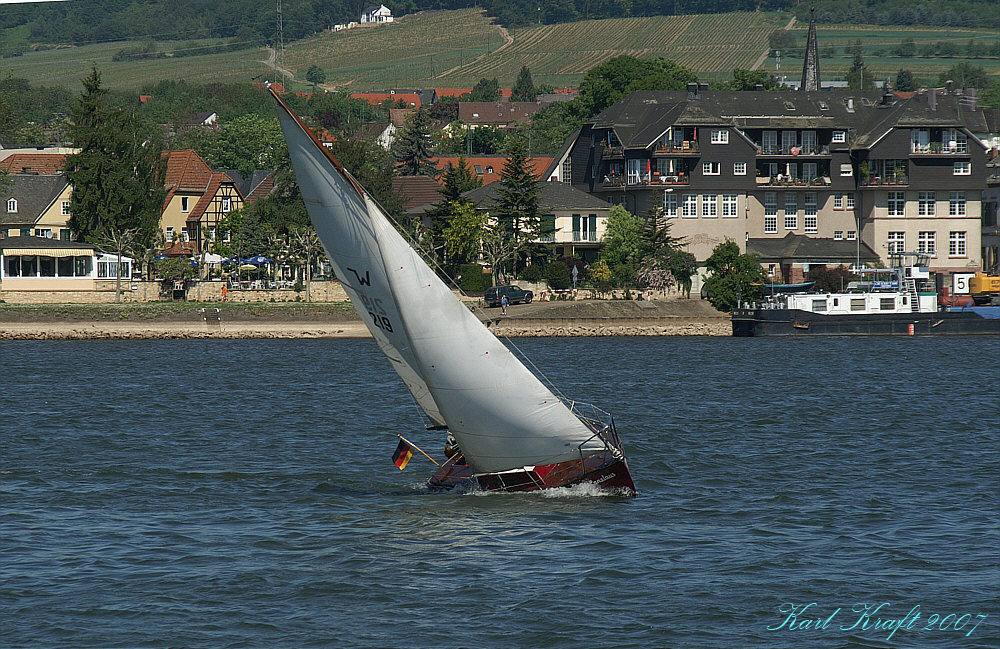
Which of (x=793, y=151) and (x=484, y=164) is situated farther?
(x=484, y=164)

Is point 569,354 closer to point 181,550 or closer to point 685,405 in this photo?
point 685,405

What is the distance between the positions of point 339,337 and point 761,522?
5320 centimetres

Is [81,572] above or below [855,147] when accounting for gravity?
below

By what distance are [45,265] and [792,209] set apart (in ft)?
169

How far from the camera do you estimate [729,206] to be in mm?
90062

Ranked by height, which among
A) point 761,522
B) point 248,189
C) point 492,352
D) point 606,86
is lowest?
point 761,522

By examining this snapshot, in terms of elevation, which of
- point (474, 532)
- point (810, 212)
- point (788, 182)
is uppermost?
point (788, 182)

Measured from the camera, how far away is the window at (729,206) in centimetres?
8988

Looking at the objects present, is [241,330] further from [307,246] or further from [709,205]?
[709,205]

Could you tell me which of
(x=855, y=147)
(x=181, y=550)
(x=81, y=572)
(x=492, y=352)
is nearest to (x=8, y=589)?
(x=81, y=572)

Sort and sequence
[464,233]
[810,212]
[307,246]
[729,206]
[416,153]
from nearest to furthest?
[307,246]
[464,233]
[729,206]
[810,212]
[416,153]

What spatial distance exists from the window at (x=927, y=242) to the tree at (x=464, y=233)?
32.0 metres

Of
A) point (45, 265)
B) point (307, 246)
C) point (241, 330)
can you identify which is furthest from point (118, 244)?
point (307, 246)

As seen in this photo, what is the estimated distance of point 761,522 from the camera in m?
22.9
